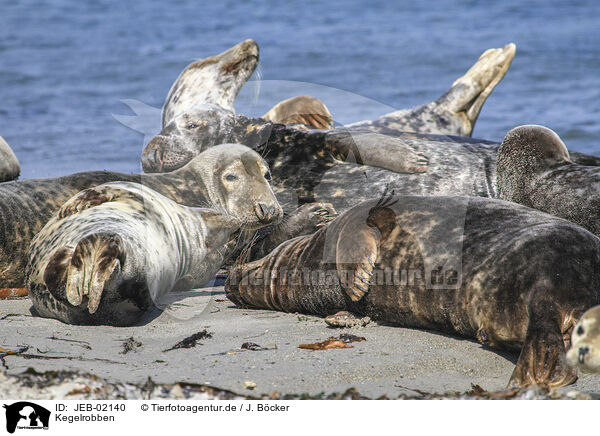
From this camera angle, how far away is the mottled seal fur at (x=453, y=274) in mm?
2895

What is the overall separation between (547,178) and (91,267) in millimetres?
2748

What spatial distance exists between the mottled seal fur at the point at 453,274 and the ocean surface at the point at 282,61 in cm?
316

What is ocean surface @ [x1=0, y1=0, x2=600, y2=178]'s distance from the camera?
1064 centimetres

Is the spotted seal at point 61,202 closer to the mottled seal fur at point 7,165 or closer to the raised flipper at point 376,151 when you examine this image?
the raised flipper at point 376,151

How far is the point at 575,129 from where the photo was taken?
1141 centimetres

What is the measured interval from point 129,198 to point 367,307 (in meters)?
1.55

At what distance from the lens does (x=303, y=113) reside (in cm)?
712

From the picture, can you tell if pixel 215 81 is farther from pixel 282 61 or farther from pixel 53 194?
pixel 282 61

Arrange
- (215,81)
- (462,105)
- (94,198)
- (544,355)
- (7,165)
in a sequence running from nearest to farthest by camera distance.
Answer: (544,355) < (94,198) < (7,165) < (215,81) < (462,105)

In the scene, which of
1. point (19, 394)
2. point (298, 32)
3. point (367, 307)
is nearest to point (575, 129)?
point (367, 307)

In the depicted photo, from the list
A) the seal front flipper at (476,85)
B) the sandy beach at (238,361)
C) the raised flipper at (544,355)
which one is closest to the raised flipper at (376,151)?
the sandy beach at (238,361)

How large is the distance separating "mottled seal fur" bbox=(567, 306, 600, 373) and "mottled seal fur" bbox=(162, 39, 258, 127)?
5.14m

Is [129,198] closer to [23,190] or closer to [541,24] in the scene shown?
[23,190]
